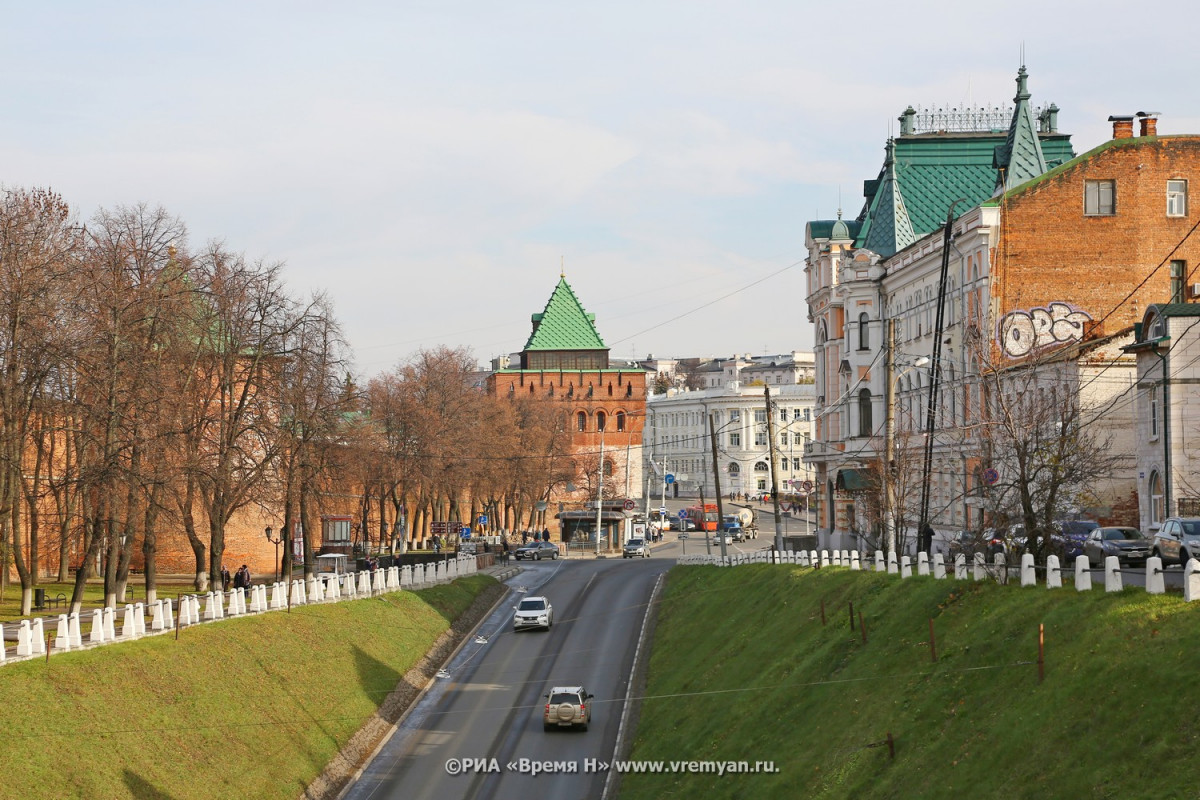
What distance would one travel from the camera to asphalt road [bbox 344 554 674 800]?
3834 centimetres

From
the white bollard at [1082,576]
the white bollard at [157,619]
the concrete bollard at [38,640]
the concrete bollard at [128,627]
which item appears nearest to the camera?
the white bollard at [1082,576]

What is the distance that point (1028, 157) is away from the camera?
67500mm

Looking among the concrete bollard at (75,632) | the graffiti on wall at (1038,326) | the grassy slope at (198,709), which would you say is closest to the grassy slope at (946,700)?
the grassy slope at (198,709)

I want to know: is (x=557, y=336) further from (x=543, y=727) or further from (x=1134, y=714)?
(x=1134, y=714)

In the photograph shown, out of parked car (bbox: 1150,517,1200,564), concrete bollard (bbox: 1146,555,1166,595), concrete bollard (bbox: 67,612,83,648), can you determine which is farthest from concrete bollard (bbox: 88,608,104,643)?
parked car (bbox: 1150,517,1200,564)

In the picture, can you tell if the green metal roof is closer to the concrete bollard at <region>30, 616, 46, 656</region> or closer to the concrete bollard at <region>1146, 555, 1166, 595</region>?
the concrete bollard at <region>30, 616, 46, 656</region>

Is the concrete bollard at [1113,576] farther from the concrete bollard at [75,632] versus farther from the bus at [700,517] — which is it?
the bus at [700,517]

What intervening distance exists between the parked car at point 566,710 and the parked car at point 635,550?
171 ft

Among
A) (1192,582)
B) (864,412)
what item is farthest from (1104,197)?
(1192,582)

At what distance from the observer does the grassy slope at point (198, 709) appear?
30.0m

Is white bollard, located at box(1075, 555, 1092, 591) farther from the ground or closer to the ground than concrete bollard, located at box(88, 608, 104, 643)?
farther from the ground

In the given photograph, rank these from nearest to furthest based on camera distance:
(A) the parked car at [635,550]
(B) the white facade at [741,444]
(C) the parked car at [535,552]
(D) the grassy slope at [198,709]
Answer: (D) the grassy slope at [198,709] → (C) the parked car at [535,552] → (A) the parked car at [635,550] → (B) the white facade at [741,444]

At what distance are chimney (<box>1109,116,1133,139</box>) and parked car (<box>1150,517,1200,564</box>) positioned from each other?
32.6 m

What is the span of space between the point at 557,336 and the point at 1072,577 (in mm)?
127834
